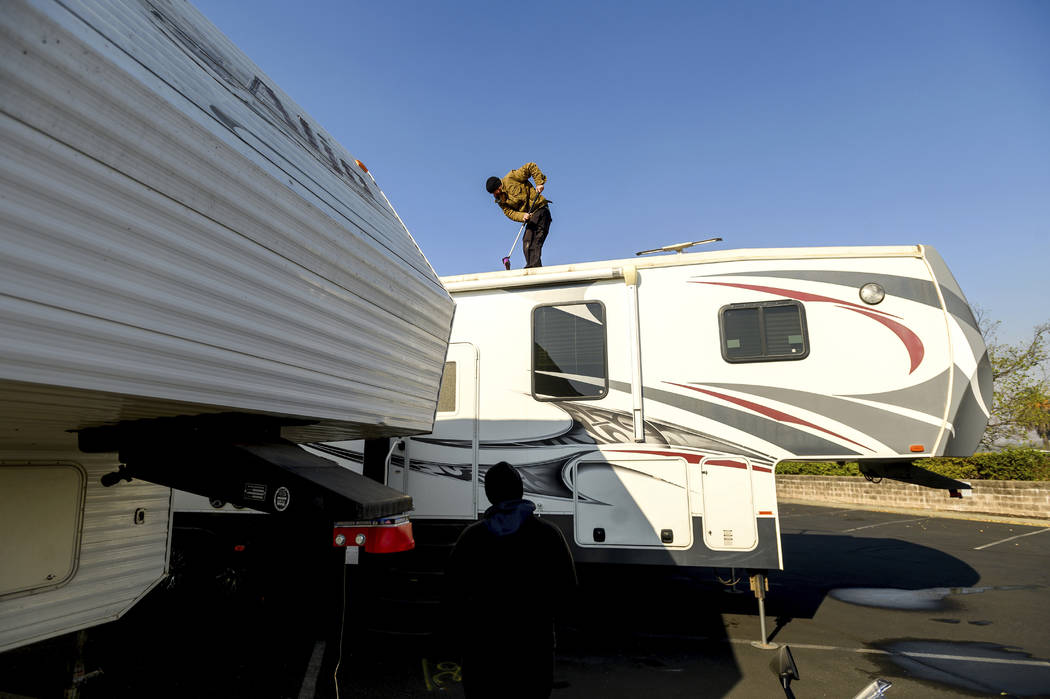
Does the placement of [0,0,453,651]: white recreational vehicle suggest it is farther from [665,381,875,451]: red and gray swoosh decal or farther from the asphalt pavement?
[665,381,875,451]: red and gray swoosh decal

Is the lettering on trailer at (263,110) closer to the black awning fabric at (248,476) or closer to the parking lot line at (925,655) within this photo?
→ the black awning fabric at (248,476)

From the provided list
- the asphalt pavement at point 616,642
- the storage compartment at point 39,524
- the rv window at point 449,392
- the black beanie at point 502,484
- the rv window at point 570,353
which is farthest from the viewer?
the rv window at point 449,392

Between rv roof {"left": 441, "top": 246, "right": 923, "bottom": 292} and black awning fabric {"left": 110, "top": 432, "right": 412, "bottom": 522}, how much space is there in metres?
3.28

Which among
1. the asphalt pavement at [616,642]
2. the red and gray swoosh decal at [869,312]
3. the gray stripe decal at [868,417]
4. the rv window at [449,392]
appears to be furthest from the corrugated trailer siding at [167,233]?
the gray stripe decal at [868,417]

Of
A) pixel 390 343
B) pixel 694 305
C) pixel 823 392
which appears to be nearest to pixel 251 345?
pixel 390 343

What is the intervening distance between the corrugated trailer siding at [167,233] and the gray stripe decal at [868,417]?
3.63 metres

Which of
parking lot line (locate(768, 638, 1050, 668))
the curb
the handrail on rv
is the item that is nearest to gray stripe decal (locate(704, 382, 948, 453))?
the handrail on rv

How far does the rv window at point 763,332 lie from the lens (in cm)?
514

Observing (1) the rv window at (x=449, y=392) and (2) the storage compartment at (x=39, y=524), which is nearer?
(2) the storage compartment at (x=39, y=524)

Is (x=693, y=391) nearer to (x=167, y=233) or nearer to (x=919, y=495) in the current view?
(x=167, y=233)

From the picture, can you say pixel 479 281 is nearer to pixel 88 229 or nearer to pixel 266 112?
pixel 266 112

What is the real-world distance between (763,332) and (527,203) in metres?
3.32

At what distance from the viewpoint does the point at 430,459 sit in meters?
5.58

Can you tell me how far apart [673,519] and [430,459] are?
89.7 inches
